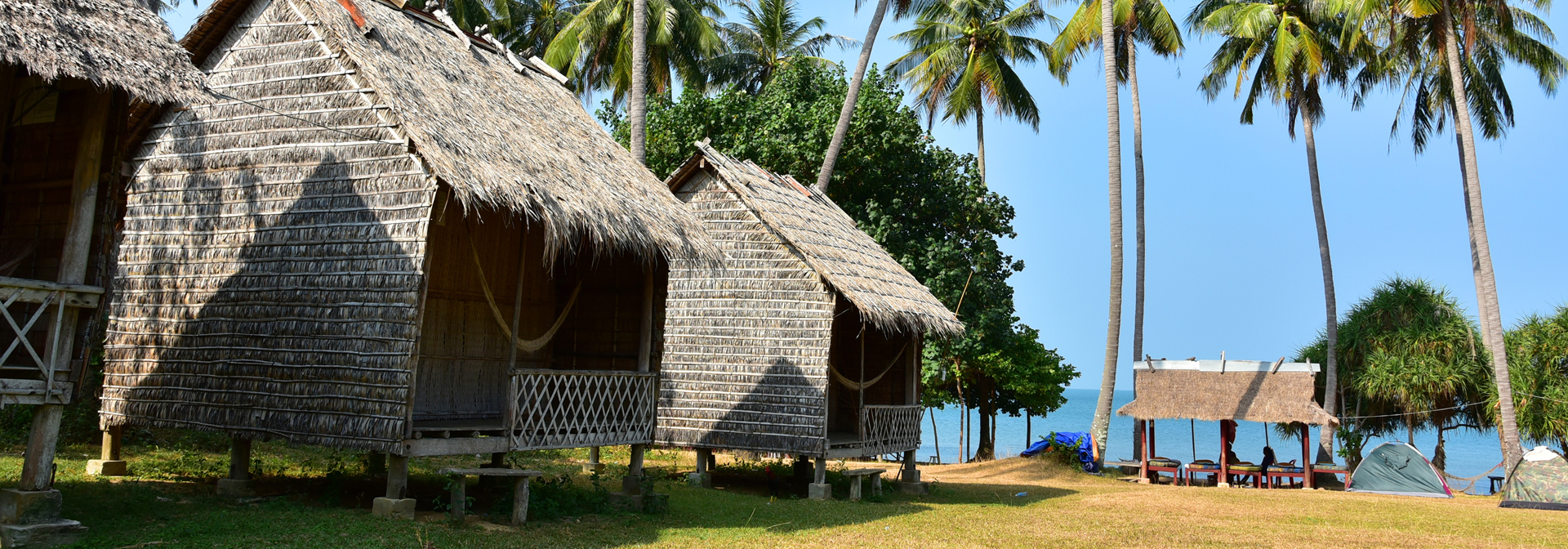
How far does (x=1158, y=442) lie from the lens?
75.4 metres

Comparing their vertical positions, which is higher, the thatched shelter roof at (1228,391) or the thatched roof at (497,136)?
the thatched roof at (497,136)

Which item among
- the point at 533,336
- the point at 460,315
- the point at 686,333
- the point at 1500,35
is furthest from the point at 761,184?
the point at 1500,35

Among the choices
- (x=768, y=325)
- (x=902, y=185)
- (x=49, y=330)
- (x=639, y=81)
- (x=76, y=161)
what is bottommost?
(x=49, y=330)

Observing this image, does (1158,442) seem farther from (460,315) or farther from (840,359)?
(460,315)

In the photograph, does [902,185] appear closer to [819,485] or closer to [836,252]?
[836,252]

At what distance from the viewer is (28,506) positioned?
5977mm

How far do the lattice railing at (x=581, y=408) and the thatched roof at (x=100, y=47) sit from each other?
3.26m

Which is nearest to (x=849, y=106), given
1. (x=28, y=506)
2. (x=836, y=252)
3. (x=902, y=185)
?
(x=902, y=185)

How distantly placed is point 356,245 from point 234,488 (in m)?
2.38

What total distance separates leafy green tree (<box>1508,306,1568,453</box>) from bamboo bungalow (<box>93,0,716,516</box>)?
1848 centimetres

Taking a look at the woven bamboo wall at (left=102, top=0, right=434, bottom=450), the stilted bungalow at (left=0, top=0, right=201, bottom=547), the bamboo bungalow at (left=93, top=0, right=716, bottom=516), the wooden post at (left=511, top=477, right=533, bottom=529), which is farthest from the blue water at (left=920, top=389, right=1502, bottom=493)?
the stilted bungalow at (left=0, top=0, right=201, bottom=547)

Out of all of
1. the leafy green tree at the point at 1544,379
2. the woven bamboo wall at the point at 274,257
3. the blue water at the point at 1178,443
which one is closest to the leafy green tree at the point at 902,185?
the leafy green tree at the point at 1544,379

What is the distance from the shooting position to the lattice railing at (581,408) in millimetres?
8445

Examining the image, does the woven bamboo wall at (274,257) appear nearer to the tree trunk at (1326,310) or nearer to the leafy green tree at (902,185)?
the leafy green tree at (902,185)
